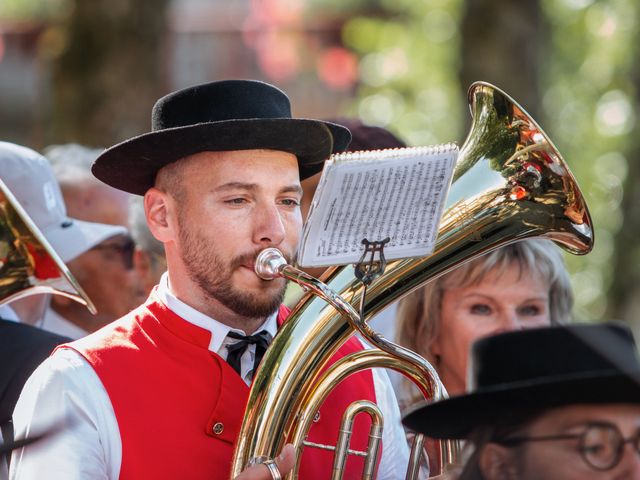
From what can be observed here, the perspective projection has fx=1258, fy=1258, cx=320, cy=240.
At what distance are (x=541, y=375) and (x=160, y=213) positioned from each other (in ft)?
4.23

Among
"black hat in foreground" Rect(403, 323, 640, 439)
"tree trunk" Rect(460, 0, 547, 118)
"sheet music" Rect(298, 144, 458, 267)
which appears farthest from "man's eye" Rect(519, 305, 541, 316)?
"tree trunk" Rect(460, 0, 547, 118)

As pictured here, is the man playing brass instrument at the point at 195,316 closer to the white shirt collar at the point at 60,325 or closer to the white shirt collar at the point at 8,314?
the white shirt collar at the point at 8,314

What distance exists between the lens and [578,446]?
221cm

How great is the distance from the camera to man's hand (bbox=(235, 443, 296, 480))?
2771mm

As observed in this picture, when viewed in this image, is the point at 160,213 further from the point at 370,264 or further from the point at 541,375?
the point at 541,375

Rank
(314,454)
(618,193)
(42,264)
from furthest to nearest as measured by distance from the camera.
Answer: (618,193) < (42,264) < (314,454)

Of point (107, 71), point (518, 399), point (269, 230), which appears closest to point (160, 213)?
point (269, 230)

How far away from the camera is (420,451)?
3141 mm

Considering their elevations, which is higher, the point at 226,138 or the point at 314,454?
the point at 226,138

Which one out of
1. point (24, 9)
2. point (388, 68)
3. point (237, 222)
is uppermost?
point (24, 9)

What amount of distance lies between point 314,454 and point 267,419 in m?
0.26

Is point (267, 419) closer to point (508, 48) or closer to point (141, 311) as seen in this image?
point (141, 311)

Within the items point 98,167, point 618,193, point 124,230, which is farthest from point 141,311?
point 618,193

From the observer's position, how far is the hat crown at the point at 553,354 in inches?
88.6
